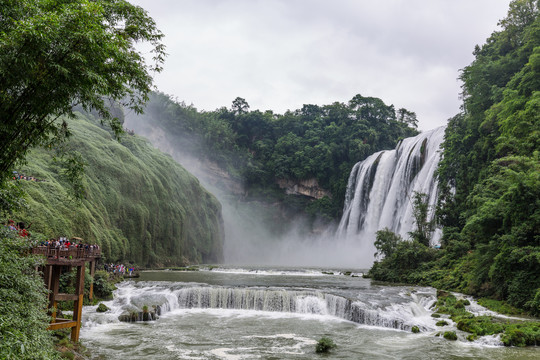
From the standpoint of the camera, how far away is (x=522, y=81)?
94.9 ft

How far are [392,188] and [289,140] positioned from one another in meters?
36.0

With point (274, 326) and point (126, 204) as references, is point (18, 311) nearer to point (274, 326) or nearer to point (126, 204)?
point (274, 326)

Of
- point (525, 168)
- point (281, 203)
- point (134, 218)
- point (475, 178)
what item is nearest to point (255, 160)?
point (281, 203)

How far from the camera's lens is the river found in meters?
14.4

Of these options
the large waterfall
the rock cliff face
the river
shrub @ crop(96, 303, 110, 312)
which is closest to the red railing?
the river

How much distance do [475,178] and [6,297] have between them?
3187 centimetres

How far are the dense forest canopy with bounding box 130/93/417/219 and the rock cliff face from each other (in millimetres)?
844

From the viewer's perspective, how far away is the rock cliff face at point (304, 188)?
76.2m

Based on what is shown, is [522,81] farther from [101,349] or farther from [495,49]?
[101,349]

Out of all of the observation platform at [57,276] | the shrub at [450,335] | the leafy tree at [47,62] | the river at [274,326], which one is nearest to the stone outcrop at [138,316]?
the river at [274,326]

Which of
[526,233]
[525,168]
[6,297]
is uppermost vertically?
[525,168]

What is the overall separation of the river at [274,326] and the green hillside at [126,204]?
227 inches

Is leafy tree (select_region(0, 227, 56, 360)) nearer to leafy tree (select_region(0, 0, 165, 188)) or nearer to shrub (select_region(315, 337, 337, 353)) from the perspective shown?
leafy tree (select_region(0, 0, 165, 188))

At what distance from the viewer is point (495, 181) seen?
23.0 metres
